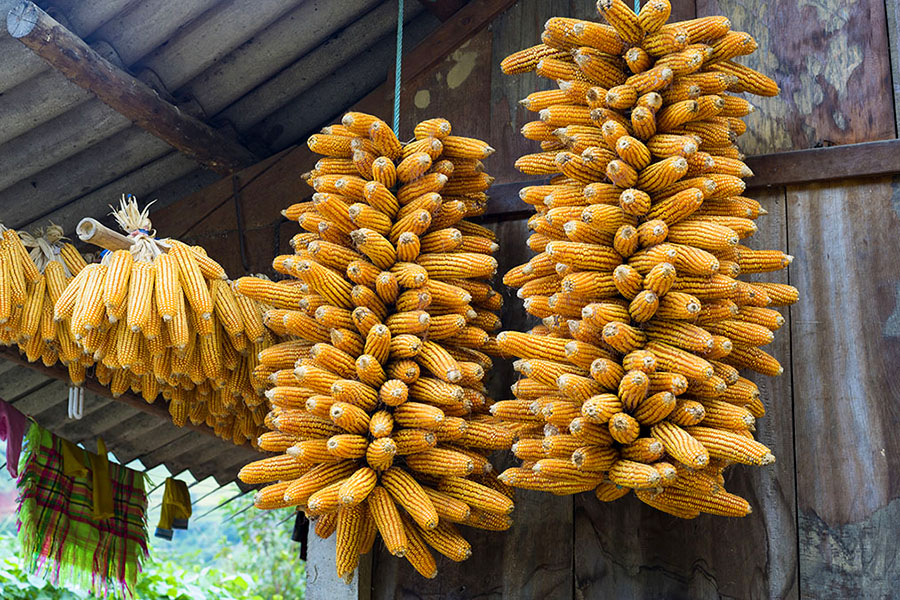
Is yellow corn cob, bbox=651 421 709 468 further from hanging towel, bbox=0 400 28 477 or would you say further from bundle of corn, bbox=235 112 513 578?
hanging towel, bbox=0 400 28 477

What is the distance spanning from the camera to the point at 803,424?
113 inches

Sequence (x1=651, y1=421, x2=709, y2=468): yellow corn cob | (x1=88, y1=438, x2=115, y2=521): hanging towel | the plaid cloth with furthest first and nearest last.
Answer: (x1=88, y1=438, x2=115, y2=521): hanging towel → the plaid cloth → (x1=651, y1=421, x2=709, y2=468): yellow corn cob

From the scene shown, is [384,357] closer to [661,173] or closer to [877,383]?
[661,173]

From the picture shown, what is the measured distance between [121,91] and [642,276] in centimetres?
242

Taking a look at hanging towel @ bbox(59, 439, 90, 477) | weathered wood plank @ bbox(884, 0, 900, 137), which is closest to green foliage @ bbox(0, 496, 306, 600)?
hanging towel @ bbox(59, 439, 90, 477)

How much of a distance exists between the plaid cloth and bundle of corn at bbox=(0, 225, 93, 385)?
1.84 metres

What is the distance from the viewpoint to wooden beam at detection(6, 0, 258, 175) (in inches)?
129

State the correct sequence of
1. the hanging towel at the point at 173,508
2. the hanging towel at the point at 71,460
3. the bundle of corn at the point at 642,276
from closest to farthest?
the bundle of corn at the point at 642,276 < the hanging towel at the point at 71,460 < the hanging towel at the point at 173,508

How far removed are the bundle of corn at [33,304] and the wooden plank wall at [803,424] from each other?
1434 millimetres

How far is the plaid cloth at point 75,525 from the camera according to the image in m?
4.89

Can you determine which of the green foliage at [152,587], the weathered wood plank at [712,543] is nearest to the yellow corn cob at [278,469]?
the weathered wood plank at [712,543]

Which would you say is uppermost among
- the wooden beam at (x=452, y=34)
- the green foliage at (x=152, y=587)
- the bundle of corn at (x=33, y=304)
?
the wooden beam at (x=452, y=34)

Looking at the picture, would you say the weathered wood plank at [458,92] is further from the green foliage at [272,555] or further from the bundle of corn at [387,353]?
the green foliage at [272,555]

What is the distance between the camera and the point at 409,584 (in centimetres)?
328
